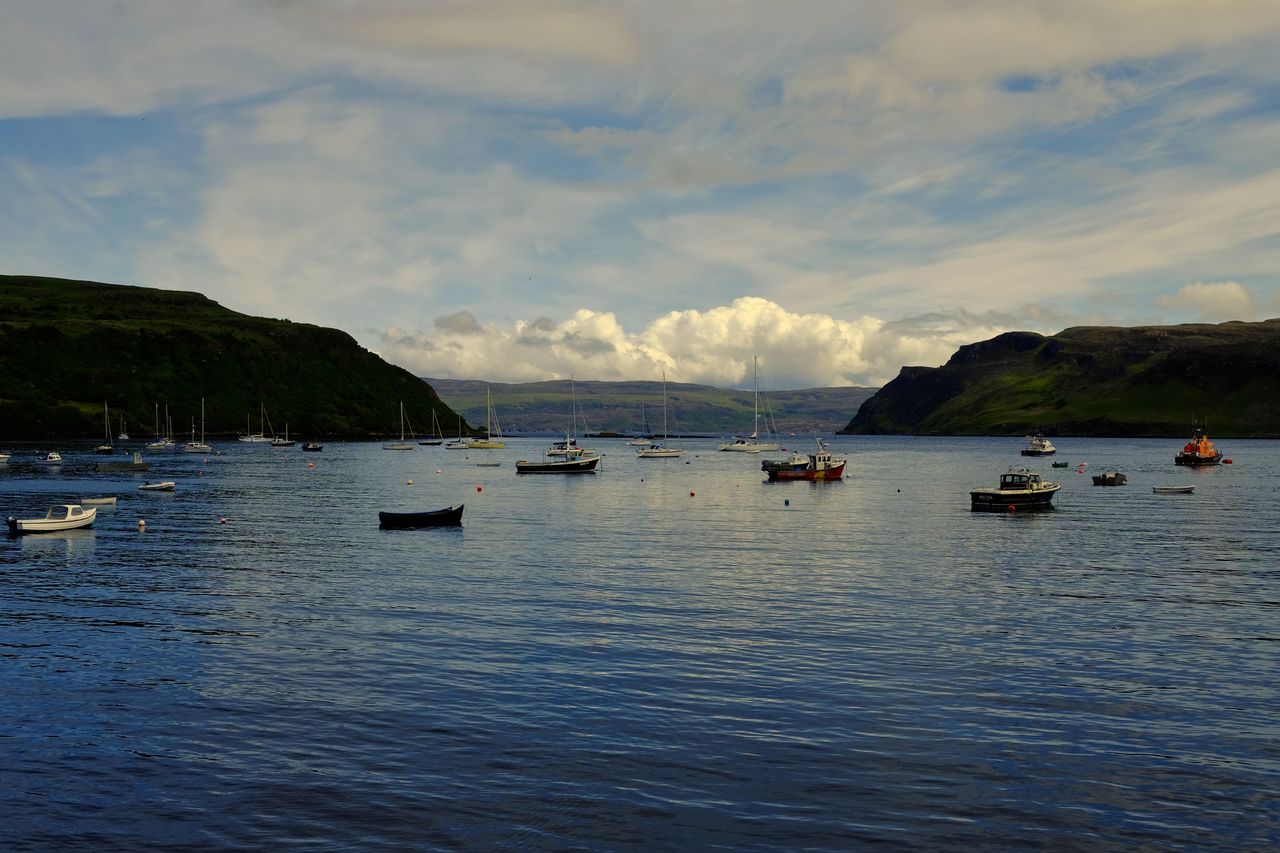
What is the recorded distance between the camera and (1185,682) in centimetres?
3288

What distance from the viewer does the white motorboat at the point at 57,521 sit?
78.0 m

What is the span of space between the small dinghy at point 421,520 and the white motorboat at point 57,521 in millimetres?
23941

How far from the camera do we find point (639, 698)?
1203 inches

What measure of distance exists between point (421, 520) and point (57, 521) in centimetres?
2859

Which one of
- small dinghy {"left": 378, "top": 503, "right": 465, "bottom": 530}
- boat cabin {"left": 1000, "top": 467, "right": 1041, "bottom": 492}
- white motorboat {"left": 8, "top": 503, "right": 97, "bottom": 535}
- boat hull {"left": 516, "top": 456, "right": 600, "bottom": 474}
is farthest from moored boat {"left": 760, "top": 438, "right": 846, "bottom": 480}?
white motorboat {"left": 8, "top": 503, "right": 97, "bottom": 535}

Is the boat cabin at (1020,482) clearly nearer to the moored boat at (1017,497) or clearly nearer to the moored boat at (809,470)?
the moored boat at (1017,497)

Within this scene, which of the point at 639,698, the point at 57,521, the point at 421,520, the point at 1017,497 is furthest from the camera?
the point at 1017,497

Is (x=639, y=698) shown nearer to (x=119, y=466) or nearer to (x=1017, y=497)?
(x=1017, y=497)

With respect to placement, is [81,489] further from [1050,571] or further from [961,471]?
[961,471]

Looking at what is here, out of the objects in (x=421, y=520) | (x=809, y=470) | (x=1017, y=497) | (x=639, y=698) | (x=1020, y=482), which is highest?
(x=809, y=470)

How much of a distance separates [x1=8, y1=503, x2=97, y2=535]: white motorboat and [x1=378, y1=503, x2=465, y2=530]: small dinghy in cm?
2394

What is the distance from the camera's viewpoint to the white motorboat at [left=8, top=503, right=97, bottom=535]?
7800cm

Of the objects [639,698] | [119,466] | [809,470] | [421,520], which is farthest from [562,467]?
[639,698]

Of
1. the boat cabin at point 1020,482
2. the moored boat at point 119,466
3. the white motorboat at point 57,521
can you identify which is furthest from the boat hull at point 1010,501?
the moored boat at point 119,466
